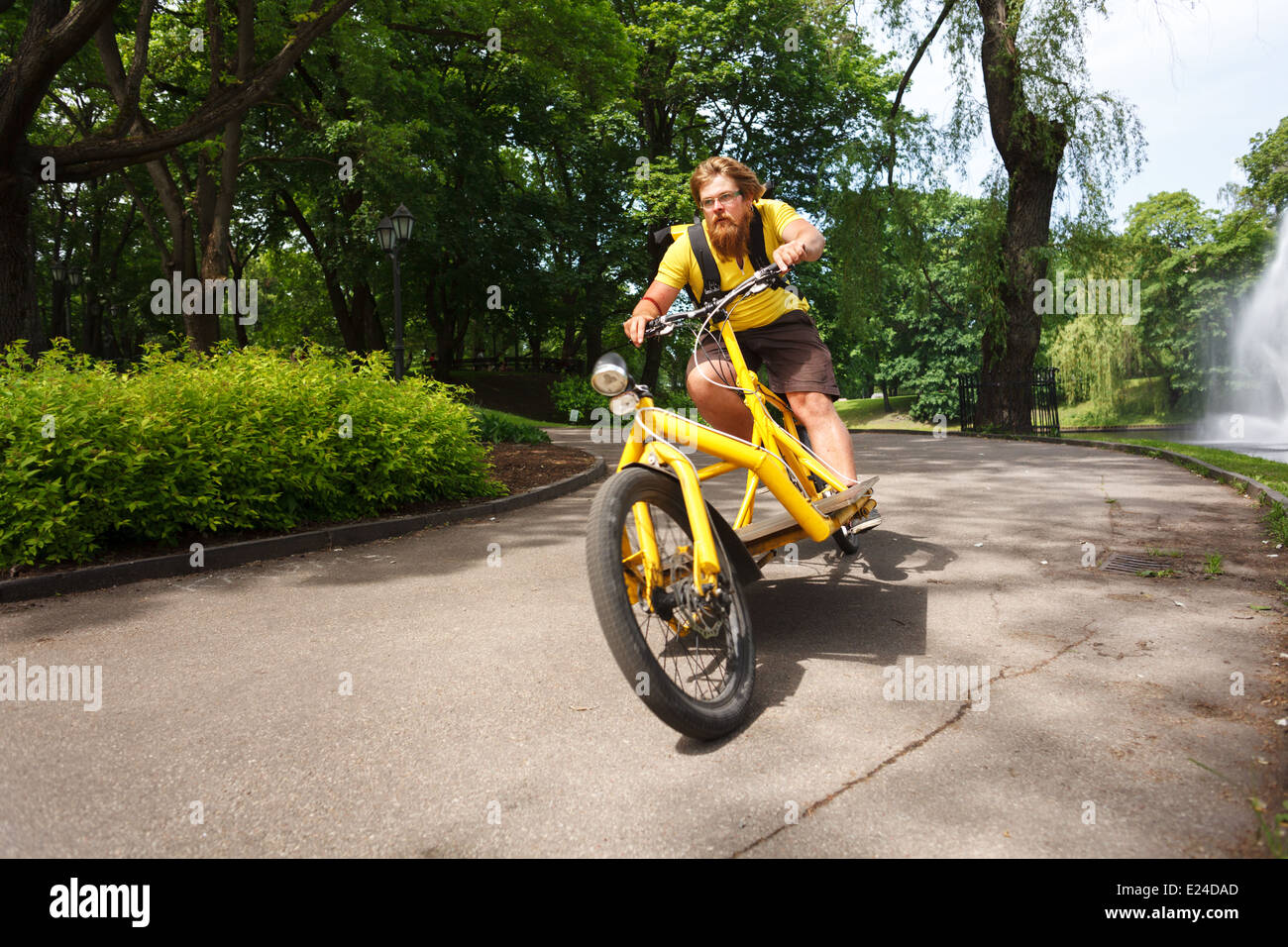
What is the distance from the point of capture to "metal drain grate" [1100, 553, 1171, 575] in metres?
5.29

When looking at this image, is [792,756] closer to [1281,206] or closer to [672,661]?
[672,661]

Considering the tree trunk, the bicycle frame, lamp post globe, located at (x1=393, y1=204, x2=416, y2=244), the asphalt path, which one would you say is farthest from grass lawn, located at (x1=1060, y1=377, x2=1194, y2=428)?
the bicycle frame

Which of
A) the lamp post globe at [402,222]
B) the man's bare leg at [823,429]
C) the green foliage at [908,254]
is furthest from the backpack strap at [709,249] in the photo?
the green foliage at [908,254]

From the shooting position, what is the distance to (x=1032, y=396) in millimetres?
19875

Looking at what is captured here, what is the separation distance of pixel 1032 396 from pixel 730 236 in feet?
58.5

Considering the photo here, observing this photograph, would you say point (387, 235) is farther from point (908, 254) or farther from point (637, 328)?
point (637, 328)

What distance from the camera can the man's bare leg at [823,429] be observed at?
4.46m

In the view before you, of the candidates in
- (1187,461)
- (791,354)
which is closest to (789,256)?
(791,354)

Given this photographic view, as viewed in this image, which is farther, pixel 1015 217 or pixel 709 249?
pixel 1015 217

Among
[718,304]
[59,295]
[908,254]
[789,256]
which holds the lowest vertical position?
[718,304]

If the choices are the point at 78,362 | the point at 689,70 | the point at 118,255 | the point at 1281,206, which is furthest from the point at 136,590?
the point at 1281,206

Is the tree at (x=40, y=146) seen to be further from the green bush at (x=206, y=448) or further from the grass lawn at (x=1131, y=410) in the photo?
the grass lawn at (x=1131, y=410)

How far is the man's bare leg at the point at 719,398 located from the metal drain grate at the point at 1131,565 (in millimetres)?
2649

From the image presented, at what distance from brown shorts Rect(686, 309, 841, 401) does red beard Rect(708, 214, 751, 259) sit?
0.59 metres
